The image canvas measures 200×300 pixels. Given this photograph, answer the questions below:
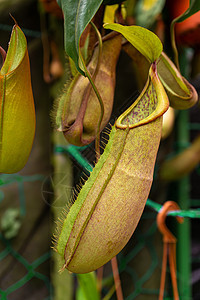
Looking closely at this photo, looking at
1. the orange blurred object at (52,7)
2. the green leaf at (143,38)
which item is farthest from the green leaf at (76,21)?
the orange blurred object at (52,7)

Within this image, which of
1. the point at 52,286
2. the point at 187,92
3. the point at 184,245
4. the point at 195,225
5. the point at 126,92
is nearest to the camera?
the point at 187,92

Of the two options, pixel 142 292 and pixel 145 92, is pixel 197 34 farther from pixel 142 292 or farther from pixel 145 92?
pixel 142 292

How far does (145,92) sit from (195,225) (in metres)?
0.87

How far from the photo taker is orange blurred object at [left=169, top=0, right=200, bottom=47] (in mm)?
700

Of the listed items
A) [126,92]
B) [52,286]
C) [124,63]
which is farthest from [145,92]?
[52,286]

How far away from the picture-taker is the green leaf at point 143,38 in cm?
29

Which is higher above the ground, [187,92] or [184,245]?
[187,92]

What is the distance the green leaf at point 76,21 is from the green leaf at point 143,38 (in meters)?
0.02

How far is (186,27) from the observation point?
0.76 m

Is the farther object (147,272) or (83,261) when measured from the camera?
(147,272)

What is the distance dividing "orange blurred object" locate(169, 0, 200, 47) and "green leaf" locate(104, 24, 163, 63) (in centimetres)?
44

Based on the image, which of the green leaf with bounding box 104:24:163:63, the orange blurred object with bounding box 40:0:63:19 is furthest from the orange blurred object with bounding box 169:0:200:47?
the green leaf with bounding box 104:24:163:63

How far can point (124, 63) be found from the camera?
0.79 meters

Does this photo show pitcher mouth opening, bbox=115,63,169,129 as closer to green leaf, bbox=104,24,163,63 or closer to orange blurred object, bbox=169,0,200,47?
green leaf, bbox=104,24,163,63
